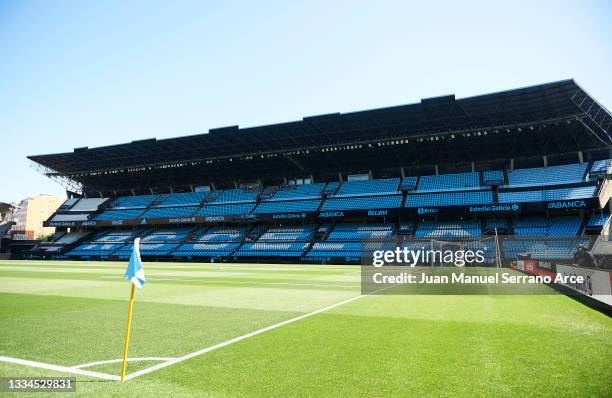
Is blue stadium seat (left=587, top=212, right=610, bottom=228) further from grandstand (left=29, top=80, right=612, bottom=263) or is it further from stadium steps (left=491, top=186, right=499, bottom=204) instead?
stadium steps (left=491, top=186, right=499, bottom=204)

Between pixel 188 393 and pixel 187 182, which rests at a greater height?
pixel 187 182

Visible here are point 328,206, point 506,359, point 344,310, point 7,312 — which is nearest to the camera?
point 506,359

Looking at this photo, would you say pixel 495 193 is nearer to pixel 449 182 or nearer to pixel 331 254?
pixel 449 182

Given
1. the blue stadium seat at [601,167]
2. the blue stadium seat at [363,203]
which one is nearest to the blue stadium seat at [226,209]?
the blue stadium seat at [363,203]

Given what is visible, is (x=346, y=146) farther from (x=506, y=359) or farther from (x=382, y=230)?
(x=506, y=359)

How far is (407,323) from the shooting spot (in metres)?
8.60

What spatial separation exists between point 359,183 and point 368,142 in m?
8.79

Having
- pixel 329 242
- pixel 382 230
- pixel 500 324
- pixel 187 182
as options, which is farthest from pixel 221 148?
pixel 500 324

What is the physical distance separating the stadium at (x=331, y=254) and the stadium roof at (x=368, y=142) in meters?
0.28

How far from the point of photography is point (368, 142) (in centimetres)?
4784

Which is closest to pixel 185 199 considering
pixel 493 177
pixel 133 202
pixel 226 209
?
pixel 226 209

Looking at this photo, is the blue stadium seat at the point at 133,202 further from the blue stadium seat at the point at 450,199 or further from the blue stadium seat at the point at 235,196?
the blue stadium seat at the point at 450,199

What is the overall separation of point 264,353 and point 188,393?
1858mm

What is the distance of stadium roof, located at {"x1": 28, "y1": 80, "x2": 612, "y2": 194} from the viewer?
1544 inches
